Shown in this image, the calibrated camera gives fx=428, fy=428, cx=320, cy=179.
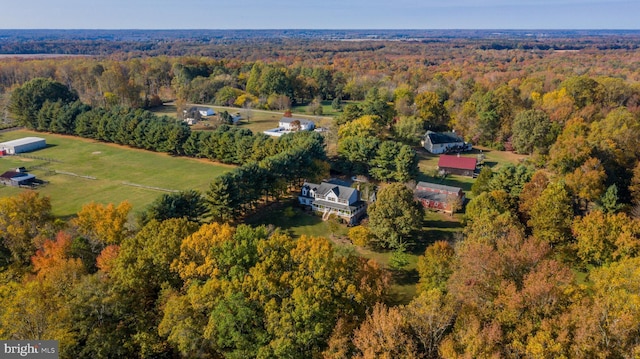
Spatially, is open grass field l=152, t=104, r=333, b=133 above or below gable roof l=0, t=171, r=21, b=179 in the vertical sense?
above

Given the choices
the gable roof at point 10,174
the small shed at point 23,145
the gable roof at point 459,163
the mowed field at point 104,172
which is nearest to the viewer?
the mowed field at point 104,172

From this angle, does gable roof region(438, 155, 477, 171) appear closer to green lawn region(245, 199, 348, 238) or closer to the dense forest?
the dense forest

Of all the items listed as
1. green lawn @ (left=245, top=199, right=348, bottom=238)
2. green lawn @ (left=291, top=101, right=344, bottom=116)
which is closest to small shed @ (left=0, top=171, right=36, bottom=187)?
green lawn @ (left=245, top=199, right=348, bottom=238)

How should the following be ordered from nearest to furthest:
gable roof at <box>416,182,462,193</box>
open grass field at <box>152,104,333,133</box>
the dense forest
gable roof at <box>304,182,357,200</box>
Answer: the dense forest
gable roof at <box>304,182,357,200</box>
gable roof at <box>416,182,462,193</box>
open grass field at <box>152,104,333,133</box>

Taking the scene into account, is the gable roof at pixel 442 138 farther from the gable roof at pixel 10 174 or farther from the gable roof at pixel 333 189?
the gable roof at pixel 10 174

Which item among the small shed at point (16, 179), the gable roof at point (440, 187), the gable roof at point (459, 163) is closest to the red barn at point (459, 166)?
the gable roof at point (459, 163)

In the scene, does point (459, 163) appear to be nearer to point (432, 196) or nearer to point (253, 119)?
point (432, 196)

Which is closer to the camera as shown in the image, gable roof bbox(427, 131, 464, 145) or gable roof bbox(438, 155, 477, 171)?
gable roof bbox(438, 155, 477, 171)

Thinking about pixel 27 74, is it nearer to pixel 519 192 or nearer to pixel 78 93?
pixel 78 93
